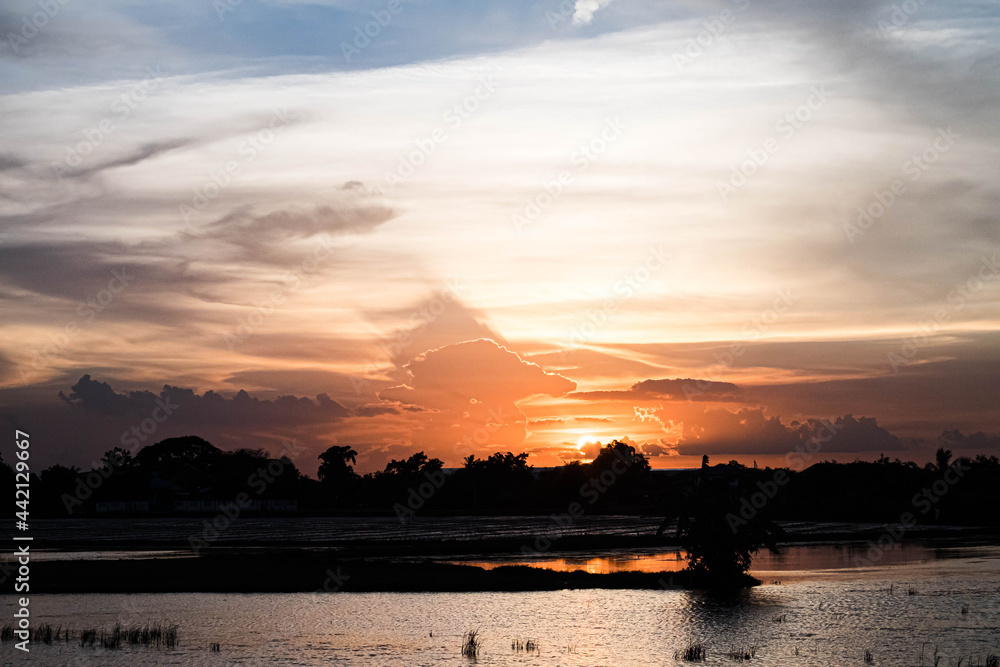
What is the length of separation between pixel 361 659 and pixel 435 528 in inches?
3253

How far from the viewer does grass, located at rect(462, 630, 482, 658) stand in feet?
118

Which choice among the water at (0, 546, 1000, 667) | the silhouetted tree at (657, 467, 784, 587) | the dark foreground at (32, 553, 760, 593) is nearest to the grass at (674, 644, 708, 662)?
the water at (0, 546, 1000, 667)

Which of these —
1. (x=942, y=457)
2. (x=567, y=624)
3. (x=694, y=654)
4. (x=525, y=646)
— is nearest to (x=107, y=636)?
(x=525, y=646)

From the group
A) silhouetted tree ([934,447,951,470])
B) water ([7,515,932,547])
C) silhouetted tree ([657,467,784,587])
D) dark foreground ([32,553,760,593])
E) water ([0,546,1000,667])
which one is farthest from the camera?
silhouetted tree ([934,447,951,470])

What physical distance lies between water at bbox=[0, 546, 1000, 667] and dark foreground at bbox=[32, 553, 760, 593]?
2497 mm

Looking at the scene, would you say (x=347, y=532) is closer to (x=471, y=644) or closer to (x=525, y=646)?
(x=471, y=644)

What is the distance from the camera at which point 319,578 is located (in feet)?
195

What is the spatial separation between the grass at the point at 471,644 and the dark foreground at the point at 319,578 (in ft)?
50.1

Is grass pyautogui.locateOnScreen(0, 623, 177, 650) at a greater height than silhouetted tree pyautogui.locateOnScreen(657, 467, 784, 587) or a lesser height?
lesser

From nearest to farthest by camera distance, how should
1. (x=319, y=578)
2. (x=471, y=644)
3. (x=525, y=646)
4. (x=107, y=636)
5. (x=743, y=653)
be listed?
(x=743, y=653) → (x=471, y=644) → (x=525, y=646) → (x=107, y=636) → (x=319, y=578)

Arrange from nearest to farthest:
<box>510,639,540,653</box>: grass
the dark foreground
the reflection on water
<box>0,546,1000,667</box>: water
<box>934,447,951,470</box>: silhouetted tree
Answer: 1. <box>0,546,1000,667</box>: water
2. <box>510,639,540,653</box>: grass
3. the dark foreground
4. the reflection on water
5. <box>934,447,951,470</box>: silhouetted tree

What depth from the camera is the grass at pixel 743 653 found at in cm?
3478

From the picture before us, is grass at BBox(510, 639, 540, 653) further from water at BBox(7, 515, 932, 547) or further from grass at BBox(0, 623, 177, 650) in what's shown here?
water at BBox(7, 515, 932, 547)

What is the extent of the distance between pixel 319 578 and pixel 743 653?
32241mm
